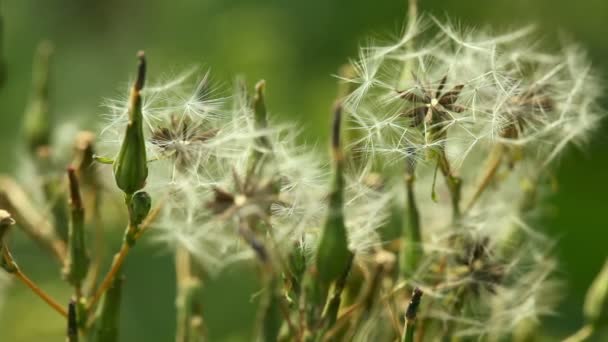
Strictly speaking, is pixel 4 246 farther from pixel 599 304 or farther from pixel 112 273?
pixel 599 304

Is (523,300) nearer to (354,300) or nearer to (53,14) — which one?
(354,300)

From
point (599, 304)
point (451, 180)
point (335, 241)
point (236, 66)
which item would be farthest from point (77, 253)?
point (236, 66)

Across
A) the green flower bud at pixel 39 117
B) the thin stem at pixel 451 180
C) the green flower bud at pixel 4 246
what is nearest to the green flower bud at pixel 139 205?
the green flower bud at pixel 4 246

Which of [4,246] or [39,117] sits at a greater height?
[39,117]

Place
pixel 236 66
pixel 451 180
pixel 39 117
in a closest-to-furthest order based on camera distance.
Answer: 1. pixel 451 180
2. pixel 39 117
3. pixel 236 66

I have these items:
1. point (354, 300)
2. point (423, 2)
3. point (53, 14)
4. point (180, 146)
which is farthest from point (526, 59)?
point (53, 14)
